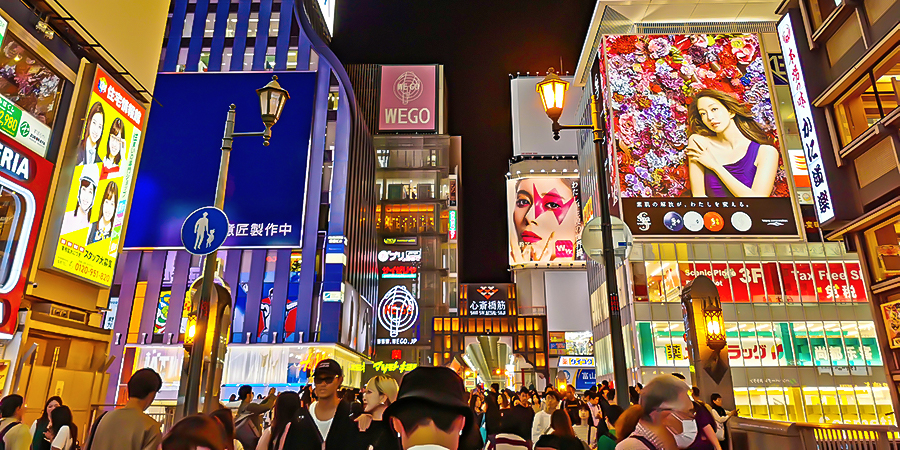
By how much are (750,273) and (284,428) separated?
3651cm

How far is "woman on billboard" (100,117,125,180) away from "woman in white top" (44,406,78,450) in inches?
454

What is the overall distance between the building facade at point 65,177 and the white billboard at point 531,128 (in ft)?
206

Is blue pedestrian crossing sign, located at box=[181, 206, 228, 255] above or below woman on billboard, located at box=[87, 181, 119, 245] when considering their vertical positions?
below

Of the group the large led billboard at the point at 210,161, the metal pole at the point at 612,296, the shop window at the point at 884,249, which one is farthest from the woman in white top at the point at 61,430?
the shop window at the point at 884,249

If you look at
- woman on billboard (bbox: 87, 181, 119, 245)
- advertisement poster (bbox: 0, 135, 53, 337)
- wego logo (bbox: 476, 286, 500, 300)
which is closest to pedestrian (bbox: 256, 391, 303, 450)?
advertisement poster (bbox: 0, 135, 53, 337)

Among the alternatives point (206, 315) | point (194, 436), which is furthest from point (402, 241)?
point (194, 436)

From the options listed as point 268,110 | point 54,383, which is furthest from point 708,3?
point 54,383

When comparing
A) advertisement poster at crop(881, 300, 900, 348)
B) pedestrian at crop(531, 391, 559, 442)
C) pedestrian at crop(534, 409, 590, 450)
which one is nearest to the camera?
pedestrian at crop(534, 409, 590, 450)

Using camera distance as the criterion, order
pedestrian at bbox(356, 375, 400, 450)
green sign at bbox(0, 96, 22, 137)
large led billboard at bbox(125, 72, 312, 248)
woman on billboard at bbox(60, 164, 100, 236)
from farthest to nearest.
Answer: large led billboard at bbox(125, 72, 312, 248) < woman on billboard at bbox(60, 164, 100, 236) < green sign at bbox(0, 96, 22, 137) < pedestrian at bbox(356, 375, 400, 450)

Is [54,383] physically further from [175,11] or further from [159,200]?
[175,11]

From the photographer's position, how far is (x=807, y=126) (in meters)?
14.9

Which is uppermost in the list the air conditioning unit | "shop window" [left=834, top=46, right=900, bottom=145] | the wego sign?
the wego sign

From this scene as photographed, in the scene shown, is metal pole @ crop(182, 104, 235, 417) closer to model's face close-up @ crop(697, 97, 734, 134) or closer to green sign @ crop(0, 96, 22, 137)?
green sign @ crop(0, 96, 22, 137)

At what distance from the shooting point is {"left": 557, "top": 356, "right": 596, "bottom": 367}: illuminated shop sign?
62.7 metres
